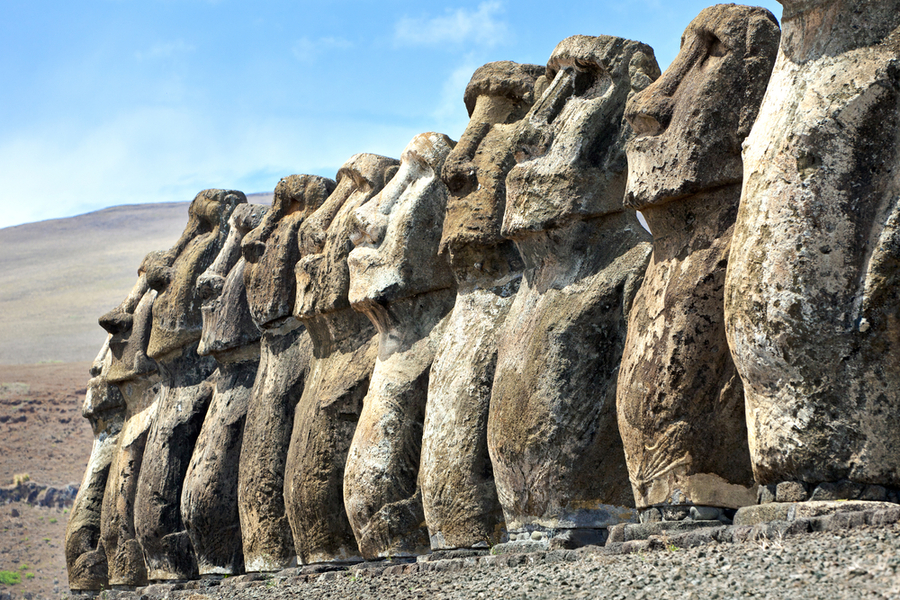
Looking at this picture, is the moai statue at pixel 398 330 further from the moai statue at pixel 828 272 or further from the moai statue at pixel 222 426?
the moai statue at pixel 828 272

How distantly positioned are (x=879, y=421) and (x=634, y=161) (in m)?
2.30

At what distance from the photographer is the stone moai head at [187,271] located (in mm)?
13234

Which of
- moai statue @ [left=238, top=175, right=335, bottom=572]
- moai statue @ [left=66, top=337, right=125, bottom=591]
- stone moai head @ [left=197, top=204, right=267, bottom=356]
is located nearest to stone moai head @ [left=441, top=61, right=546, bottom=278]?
moai statue @ [left=238, top=175, right=335, bottom=572]

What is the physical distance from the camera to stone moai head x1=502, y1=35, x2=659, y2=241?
7848 mm

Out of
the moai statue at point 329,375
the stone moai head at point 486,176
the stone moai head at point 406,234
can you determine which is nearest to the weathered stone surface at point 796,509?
the stone moai head at point 486,176

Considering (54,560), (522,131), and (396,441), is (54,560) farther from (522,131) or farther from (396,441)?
(522,131)

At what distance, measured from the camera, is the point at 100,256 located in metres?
91.3

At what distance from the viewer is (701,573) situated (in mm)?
5023

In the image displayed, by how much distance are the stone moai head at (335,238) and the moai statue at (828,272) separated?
4.93 metres

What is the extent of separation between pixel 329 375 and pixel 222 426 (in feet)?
6.82

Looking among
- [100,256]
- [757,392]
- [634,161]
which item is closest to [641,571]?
[757,392]

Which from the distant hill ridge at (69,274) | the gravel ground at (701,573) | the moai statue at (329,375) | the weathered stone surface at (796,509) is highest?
the distant hill ridge at (69,274)

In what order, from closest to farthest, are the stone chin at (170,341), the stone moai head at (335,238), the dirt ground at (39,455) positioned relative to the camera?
the stone moai head at (335,238) → the stone chin at (170,341) → the dirt ground at (39,455)

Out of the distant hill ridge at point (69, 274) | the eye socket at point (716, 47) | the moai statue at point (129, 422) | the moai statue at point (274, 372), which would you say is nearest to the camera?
the eye socket at point (716, 47)
